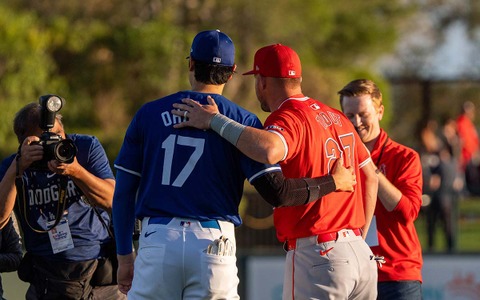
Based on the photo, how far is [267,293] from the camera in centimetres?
1195

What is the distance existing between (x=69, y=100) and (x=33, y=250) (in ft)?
39.5

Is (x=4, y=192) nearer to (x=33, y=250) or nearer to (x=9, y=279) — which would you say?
(x=33, y=250)

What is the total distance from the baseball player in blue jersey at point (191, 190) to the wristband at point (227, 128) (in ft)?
0.31

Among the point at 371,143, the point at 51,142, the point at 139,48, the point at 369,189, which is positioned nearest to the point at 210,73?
the point at 51,142

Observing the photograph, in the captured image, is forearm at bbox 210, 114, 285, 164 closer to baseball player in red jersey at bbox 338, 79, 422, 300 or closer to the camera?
the camera

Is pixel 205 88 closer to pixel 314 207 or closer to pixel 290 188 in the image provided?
pixel 290 188

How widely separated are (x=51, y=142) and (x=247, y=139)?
1229mm

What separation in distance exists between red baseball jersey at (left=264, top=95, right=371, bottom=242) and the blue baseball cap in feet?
1.30

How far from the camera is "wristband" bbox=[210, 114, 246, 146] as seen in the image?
542cm

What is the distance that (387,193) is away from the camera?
6.59 meters

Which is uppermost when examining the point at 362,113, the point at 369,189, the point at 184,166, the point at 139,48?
the point at 139,48

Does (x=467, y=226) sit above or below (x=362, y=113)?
below

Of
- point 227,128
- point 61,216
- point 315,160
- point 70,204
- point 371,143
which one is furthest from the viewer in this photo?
point 371,143

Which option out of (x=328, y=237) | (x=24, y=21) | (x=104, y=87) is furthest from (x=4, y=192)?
(x=104, y=87)
